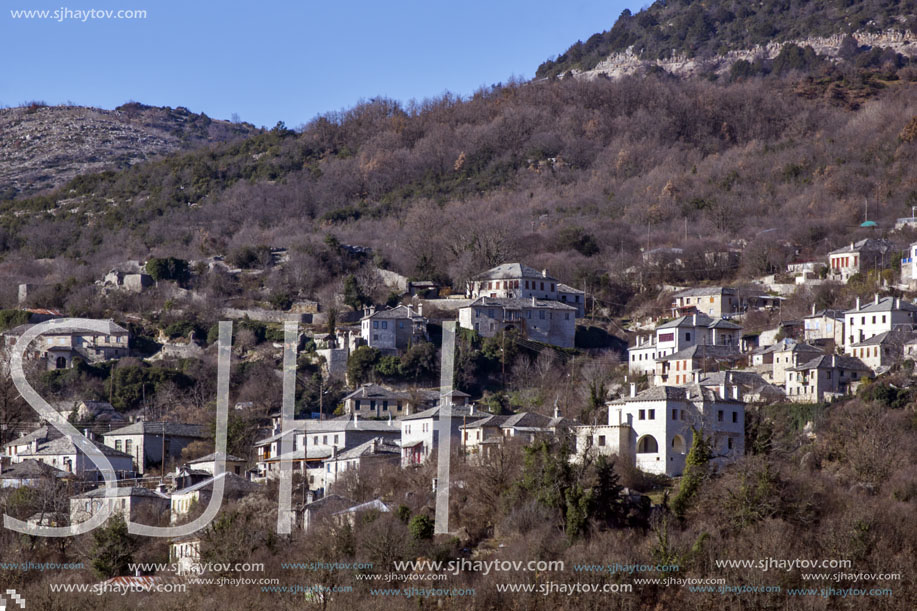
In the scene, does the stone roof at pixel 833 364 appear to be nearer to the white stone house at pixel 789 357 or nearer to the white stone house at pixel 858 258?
the white stone house at pixel 789 357

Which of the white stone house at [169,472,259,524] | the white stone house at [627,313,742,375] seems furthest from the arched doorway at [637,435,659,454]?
the white stone house at [627,313,742,375]

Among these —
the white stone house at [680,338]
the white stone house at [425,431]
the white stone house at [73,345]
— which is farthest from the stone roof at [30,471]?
the white stone house at [680,338]

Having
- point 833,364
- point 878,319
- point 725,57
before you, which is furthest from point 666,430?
point 725,57

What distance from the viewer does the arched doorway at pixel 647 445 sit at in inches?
1847

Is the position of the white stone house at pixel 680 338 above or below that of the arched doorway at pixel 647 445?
above

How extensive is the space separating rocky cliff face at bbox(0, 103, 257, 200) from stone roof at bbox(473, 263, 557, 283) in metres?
72.2

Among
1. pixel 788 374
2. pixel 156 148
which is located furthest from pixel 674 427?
pixel 156 148

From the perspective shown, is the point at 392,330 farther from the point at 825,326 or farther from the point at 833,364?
the point at 833,364

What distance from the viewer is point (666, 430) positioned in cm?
4634

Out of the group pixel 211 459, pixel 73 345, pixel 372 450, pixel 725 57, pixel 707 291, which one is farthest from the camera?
pixel 725 57

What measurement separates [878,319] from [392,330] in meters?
22.3

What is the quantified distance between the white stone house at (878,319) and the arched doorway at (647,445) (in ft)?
60.8

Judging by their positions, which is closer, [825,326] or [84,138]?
[825,326]

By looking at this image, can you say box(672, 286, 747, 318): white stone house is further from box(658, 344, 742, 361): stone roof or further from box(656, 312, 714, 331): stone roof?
box(658, 344, 742, 361): stone roof
